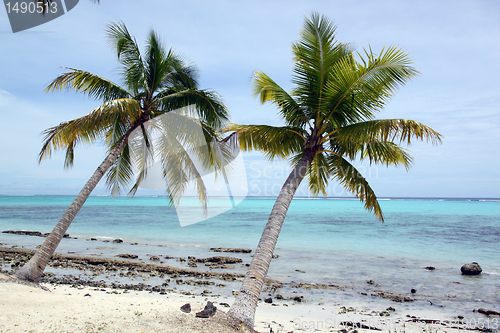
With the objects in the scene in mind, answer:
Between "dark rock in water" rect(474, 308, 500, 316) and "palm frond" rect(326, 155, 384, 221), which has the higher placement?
"palm frond" rect(326, 155, 384, 221)

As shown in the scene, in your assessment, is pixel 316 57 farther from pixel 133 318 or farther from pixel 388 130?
pixel 133 318

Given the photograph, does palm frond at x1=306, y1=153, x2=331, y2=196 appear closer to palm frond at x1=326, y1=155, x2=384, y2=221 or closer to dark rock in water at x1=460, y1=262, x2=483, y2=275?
palm frond at x1=326, y1=155, x2=384, y2=221

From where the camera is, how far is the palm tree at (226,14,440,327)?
6.28m

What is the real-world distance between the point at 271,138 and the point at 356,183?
2.59 m

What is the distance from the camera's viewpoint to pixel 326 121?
698 cm

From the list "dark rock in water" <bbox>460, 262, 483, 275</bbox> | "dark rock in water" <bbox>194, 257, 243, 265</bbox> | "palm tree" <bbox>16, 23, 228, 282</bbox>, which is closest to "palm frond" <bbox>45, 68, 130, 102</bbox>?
"palm tree" <bbox>16, 23, 228, 282</bbox>

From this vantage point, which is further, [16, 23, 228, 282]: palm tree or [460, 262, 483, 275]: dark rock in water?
[460, 262, 483, 275]: dark rock in water

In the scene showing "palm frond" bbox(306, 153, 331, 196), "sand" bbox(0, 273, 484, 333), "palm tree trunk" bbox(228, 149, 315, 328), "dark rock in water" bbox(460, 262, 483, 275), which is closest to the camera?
"sand" bbox(0, 273, 484, 333)

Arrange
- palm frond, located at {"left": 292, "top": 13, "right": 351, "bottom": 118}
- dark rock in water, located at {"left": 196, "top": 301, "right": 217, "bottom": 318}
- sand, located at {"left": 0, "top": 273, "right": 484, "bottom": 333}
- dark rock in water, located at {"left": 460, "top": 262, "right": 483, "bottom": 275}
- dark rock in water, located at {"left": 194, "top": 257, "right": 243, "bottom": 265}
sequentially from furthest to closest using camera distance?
dark rock in water, located at {"left": 194, "top": 257, "right": 243, "bottom": 265}, dark rock in water, located at {"left": 460, "top": 262, "right": 483, "bottom": 275}, palm frond, located at {"left": 292, "top": 13, "right": 351, "bottom": 118}, dark rock in water, located at {"left": 196, "top": 301, "right": 217, "bottom": 318}, sand, located at {"left": 0, "top": 273, "right": 484, "bottom": 333}

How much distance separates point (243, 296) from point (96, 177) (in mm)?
5425

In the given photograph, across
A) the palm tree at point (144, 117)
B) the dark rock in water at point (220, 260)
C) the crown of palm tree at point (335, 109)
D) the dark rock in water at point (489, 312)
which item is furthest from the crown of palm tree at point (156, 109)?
the dark rock in water at point (489, 312)

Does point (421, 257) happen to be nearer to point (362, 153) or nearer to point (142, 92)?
point (362, 153)

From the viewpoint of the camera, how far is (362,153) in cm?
793

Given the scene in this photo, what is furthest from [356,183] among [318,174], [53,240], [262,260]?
[53,240]
